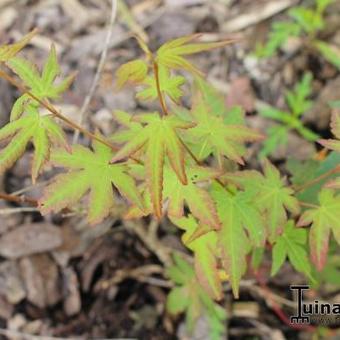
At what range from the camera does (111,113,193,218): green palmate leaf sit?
3.60ft

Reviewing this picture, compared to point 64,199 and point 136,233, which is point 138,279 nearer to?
point 136,233

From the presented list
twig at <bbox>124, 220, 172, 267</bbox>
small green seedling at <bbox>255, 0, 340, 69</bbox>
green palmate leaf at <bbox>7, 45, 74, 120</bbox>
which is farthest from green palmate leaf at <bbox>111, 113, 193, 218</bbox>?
small green seedling at <bbox>255, 0, 340, 69</bbox>

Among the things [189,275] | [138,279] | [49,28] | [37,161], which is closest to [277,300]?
[189,275]

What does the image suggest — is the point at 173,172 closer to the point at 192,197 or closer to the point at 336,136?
the point at 192,197

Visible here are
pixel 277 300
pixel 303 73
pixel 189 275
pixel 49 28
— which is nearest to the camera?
pixel 189 275

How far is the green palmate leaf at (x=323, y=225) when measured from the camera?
128 centimetres

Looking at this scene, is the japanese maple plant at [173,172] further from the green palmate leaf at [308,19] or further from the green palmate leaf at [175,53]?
the green palmate leaf at [308,19]

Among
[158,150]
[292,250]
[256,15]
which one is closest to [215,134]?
[158,150]

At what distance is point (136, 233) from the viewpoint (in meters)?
2.05

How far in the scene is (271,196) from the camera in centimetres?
135

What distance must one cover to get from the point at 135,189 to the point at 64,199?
15 cm

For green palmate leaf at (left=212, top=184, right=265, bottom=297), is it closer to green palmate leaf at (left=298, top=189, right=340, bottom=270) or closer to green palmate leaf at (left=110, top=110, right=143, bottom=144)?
green palmate leaf at (left=298, top=189, right=340, bottom=270)

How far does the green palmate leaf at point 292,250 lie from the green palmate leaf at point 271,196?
14 centimetres

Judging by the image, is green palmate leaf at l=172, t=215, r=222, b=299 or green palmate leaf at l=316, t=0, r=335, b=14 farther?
green palmate leaf at l=316, t=0, r=335, b=14
